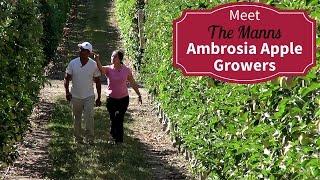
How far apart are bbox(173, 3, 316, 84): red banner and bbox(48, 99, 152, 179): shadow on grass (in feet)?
16.0

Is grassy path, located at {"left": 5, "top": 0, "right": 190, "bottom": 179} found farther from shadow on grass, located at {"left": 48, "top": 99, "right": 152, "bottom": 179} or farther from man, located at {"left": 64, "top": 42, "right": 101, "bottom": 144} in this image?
man, located at {"left": 64, "top": 42, "right": 101, "bottom": 144}

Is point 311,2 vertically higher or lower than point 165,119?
higher

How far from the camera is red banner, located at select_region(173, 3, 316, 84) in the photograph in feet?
12.1

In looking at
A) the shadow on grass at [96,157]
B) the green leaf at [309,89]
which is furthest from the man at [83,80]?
the green leaf at [309,89]

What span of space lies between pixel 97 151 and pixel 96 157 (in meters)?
0.40

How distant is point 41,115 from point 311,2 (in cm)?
1009

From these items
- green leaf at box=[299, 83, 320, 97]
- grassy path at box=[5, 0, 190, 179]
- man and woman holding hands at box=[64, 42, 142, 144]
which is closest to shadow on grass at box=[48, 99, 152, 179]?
grassy path at box=[5, 0, 190, 179]

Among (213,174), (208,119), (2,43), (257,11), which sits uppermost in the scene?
(257,11)

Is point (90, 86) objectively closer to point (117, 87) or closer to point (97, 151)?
point (117, 87)

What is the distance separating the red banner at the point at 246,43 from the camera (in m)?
3.68

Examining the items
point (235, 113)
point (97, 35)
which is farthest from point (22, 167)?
point (97, 35)

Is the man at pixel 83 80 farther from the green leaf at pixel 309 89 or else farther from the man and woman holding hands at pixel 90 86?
the green leaf at pixel 309 89

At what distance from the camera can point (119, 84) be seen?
10273 mm

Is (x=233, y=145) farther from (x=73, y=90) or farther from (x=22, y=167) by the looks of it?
(x=73, y=90)
